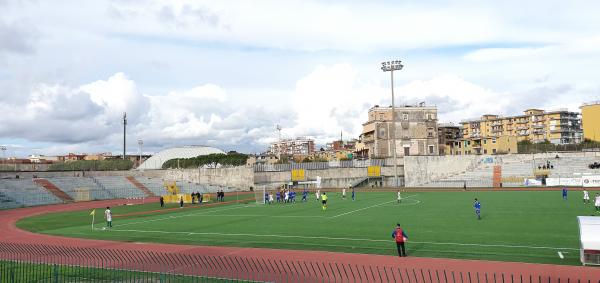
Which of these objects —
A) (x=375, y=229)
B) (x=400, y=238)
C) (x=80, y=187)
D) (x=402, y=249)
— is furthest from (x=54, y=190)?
(x=400, y=238)

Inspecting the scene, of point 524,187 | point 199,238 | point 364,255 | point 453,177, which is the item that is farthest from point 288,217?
point 453,177

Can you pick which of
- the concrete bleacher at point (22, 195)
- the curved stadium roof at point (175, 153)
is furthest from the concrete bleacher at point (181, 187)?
the curved stadium roof at point (175, 153)

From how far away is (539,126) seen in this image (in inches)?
5468

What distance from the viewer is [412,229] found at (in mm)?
28703

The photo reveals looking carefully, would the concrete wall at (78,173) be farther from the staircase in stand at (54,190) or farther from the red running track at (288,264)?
the red running track at (288,264)

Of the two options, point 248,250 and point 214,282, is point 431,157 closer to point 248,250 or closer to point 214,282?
point 248,250

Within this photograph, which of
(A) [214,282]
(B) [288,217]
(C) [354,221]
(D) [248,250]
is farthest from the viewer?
(B) [288,217]

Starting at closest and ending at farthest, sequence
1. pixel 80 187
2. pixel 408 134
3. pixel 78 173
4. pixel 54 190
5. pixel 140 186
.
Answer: pixel 54 190 → pixel 80 187 → pixel 140 186 → pixel 78 173 → pixel 408 134

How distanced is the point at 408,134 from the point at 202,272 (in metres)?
105

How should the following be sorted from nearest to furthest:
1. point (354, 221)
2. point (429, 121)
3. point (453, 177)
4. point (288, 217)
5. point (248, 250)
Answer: point (248, 250)
point (354, 221)
point (288, 217)
point (453, 177)
point (429, 121)

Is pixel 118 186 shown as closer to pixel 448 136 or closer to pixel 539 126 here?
pixel 448 136

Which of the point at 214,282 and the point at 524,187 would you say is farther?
the point at 524,187

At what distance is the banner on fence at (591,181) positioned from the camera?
63.7 meters

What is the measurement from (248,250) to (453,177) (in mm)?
64808
